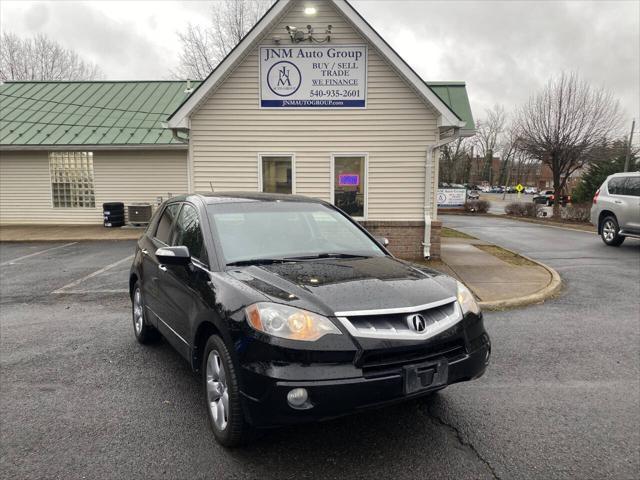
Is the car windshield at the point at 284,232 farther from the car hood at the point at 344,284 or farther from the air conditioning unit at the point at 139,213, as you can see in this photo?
the air conditioning unit at the point at 139,213

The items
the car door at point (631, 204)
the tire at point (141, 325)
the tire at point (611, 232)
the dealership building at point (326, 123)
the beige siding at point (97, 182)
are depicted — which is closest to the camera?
the tire at point (141, 325)

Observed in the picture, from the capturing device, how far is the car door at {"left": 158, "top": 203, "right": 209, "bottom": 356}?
3.34 m

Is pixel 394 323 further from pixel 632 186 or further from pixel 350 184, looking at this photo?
pixel 632 186

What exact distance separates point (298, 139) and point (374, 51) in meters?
2.49

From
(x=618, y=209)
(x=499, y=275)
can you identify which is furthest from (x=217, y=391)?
(x=618, y=209)

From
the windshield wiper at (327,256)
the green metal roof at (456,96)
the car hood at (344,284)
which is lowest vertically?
the car hood at (344,284)

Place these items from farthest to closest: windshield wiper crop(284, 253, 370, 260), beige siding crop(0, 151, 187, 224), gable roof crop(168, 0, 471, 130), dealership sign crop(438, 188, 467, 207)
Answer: dealership sign crop(438, 188, 467, 207), beige siding crop(0, 151, 187, 224), gable roof crop(168, 0, 471, 130), windshield wiper crop(284, 253, 370, 260)

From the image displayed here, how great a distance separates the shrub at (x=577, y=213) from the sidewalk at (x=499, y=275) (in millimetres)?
11985

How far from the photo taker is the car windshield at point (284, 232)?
354cm

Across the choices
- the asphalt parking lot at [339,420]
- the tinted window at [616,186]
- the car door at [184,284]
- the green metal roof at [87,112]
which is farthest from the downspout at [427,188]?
the green metal roof at [87,112]

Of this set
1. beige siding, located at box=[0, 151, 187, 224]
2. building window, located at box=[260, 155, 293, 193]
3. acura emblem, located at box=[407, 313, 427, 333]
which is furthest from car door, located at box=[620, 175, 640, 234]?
beige siding, located at box=[0, 151, 187, 224]

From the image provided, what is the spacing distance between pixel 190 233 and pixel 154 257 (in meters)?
0.76

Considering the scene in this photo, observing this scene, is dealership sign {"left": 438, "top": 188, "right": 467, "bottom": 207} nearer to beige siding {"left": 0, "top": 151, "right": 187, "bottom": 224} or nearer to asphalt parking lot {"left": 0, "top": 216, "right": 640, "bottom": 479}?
beige siding {"left": 0, "top": 151, "right": 187, "bottom": 224}

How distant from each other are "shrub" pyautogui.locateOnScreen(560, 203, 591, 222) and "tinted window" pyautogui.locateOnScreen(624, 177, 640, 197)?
9586mm
